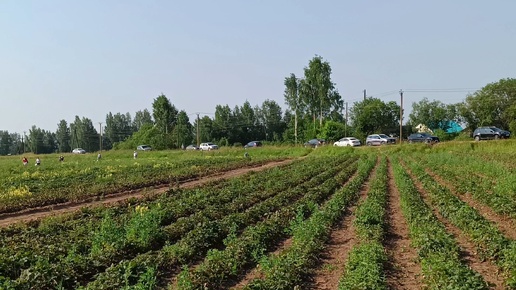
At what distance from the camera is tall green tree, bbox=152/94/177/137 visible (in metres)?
87.4

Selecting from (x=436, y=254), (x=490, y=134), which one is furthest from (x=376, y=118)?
(x=436, y=254)

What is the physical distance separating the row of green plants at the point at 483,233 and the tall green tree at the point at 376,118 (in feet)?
189

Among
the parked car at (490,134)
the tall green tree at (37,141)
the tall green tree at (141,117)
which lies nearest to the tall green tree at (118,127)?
the tall green tree at (141,117)

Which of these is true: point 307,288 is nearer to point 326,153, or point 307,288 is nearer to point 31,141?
point 326,153

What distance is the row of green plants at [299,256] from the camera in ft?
24.1

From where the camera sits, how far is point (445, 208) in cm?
1411

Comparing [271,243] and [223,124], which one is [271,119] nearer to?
[223,124]

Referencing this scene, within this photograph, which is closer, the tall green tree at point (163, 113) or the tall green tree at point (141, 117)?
the tall green tree at point (163, 113)

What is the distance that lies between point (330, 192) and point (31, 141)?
13061 cm

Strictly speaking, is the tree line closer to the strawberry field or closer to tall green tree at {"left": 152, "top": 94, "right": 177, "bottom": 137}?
tall green tree at {"left": 152, "top": 94, "right": 177, "bottom": 137}

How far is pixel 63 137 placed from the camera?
5531 inches

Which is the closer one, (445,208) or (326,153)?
(445,208)

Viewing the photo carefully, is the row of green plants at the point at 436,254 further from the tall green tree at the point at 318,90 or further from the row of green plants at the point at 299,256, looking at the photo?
the tall green tree at the point at 318,90

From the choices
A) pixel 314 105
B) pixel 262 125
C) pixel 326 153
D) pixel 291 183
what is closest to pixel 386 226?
pixel 291 183
